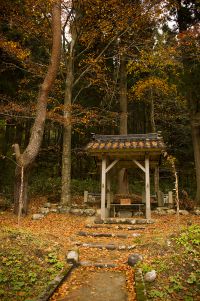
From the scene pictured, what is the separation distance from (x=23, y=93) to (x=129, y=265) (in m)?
13.6

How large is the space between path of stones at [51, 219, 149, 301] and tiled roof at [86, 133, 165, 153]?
340 cm

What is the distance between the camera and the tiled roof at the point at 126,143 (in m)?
10.9

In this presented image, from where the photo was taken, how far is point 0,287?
443cm

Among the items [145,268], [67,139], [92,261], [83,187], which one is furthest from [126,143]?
[83,187]

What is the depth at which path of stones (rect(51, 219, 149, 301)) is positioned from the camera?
4.44 metres

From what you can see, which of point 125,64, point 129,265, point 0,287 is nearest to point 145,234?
point 129,265

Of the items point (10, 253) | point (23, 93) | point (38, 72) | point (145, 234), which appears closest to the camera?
point (10, 253)

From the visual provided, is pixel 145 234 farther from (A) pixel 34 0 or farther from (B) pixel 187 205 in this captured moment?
(A) pixel 34 0

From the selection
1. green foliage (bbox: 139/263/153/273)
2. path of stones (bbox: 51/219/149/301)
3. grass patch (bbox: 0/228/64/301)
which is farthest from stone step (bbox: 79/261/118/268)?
green foliage (bbox: 139/263/153/273)

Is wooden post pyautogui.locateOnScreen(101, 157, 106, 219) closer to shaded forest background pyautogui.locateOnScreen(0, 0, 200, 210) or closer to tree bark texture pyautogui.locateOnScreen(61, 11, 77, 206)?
tree bark texture pyautogui.locateOnScreen(61, 11, 77, 206)

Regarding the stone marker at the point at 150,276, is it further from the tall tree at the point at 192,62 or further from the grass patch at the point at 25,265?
the tall tree at the point at 192,62

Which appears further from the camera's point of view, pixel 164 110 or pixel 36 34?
pixel 164 110

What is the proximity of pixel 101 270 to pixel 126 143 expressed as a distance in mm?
6697

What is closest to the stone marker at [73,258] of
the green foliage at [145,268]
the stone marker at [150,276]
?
the green foliage at [145,268]
